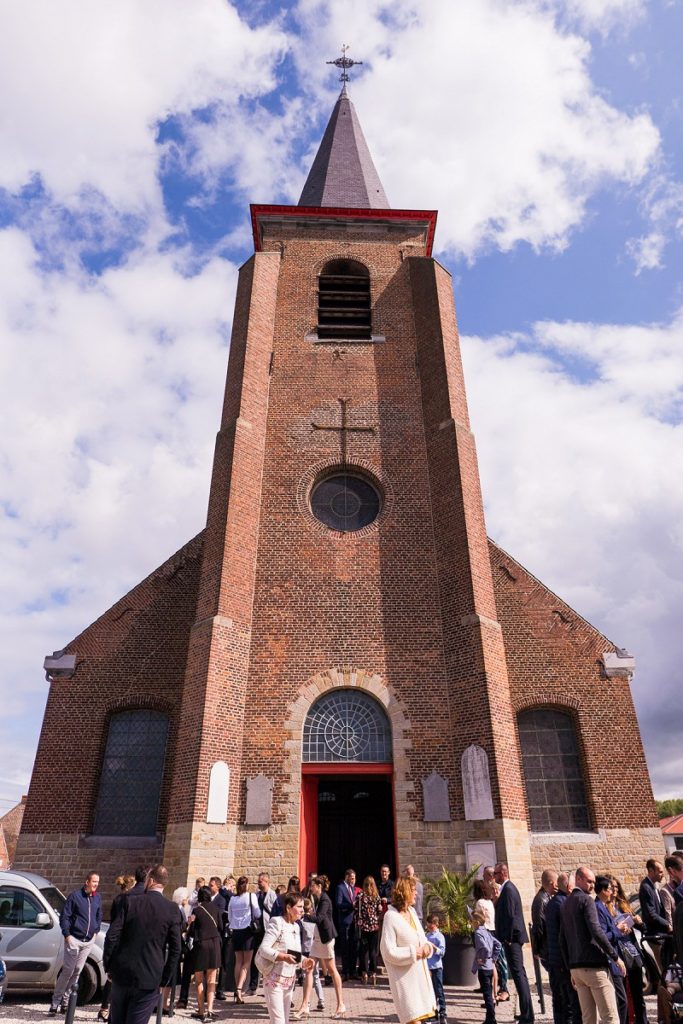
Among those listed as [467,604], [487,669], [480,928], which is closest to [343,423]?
[467,604]

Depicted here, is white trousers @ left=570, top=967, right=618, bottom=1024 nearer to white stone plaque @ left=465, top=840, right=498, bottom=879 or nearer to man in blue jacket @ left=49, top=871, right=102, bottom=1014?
man in blue jacket @ left=49, top=871, right=102, bottom=1014

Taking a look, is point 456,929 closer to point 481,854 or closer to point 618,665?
point 481,854

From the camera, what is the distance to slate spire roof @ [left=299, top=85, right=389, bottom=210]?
69.2 ft

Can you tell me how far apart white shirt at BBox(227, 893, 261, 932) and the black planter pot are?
104 inches

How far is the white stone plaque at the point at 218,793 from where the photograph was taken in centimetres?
1105

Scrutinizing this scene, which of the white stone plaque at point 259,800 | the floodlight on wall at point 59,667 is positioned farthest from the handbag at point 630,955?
the floodlight on wall at point 59,667

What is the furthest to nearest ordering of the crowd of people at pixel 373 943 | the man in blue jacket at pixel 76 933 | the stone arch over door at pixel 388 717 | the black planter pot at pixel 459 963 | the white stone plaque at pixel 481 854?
the stone arch over door at pixel 388 717 → the white stone plaque at pixel 481 854 → the black planter pot at pixel 459 963 → the man in blue jacket at pixel 76 933 → the crowd of people at pixel 373 943

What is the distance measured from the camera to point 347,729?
12.5 metres

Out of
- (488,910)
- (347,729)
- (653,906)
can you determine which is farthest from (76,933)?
(347,729)

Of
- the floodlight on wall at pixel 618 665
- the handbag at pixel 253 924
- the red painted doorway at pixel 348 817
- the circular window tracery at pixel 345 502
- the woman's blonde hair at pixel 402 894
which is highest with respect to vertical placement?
the circular window tracery at pixel 345 502

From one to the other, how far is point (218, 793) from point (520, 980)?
5.77 meters

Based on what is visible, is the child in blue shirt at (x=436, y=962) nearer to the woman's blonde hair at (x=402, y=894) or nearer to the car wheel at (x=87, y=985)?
the woman's blonde hair at (x=402, y=894)

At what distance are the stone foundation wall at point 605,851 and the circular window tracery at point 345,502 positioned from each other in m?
6.77

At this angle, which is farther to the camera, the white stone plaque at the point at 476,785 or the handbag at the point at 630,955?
the white stone plaque at the point at 476,785
